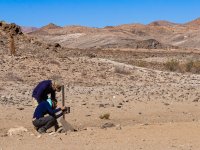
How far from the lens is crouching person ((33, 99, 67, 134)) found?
505 inches

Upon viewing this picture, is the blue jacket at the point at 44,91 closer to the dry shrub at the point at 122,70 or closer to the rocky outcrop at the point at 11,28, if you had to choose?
the dry shrub at the point at 122,70

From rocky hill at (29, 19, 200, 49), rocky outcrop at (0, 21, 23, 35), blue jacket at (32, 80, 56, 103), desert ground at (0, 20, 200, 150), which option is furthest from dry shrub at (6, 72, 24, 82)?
rocky hill at (29, 19, 200, 49)

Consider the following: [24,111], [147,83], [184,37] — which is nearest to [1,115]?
[24,111]

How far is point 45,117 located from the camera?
42.2 ft

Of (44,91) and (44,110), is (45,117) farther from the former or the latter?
(44,91)

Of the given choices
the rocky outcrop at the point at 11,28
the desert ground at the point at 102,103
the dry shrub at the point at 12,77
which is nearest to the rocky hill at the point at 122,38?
the rocky outcrop at the point at 11,28

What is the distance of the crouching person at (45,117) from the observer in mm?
12828

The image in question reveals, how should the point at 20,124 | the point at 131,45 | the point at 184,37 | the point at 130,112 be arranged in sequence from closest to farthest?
the point at 20,124 < the point at 130,112 < the point at 131,45 < the point at 184,37

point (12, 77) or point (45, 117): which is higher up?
point (12, 77)

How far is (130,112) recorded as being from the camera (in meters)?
18.9

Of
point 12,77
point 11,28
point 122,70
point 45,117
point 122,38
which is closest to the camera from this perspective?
point 45,117

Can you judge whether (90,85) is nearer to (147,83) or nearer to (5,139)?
(147,83)

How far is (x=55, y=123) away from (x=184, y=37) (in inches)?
5239

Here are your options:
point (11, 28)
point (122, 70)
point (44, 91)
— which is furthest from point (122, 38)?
point (44, 91)
